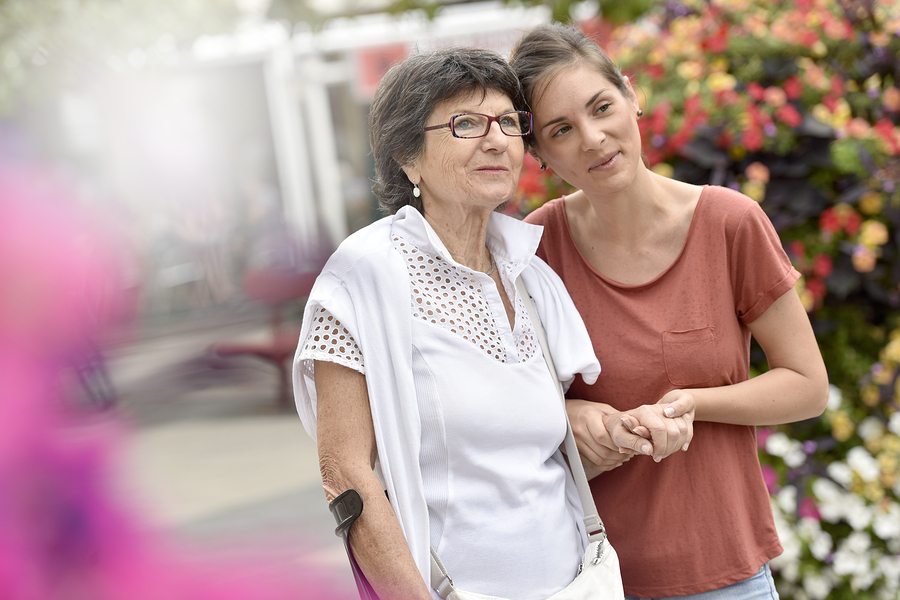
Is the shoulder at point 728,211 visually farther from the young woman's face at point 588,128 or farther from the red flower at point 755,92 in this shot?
the red flower at point 755,92

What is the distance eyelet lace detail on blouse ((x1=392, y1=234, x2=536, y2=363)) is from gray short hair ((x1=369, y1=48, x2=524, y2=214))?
17 centimetres

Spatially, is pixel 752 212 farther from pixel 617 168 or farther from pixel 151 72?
pixel 151 72

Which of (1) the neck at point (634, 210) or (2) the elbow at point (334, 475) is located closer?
(2) the elbow at point (334, 475)

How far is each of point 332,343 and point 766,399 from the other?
2.77 feet

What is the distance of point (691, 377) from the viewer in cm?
179

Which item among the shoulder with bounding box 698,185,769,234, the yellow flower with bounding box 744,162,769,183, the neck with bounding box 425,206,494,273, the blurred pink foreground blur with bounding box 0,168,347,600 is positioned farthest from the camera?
the yellow flower with bounding box 744,162,769,183

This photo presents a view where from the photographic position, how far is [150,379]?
0.81ft

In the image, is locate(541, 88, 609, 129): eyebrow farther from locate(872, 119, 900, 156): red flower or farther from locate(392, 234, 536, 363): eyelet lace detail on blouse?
locate(872, 119, 900, 156): red flower

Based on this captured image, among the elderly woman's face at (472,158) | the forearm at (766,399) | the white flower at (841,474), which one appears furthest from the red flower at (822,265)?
the elderly woman's face at (472,158)

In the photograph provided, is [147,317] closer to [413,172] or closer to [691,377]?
[413,172]

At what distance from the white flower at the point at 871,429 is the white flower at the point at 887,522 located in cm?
23

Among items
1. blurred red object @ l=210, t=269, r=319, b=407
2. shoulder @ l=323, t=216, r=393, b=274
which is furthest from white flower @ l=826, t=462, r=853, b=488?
blurred red object @ l=210, t=269, r=319, b=407

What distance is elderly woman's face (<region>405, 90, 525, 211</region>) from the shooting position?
156 centimetres

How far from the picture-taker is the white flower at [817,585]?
3.14 metres
